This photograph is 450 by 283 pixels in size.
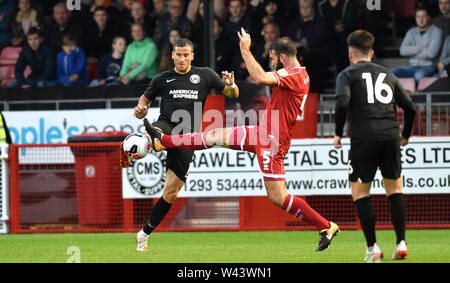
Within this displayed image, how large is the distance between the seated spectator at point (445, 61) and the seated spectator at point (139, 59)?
17.1 feet

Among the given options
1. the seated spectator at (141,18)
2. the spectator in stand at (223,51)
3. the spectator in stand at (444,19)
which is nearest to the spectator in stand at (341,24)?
the spectator in stand at (444,19)

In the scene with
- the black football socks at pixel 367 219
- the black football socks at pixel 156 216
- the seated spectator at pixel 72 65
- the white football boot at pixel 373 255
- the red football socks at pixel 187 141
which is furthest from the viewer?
the seated spectator at pixel 72 65

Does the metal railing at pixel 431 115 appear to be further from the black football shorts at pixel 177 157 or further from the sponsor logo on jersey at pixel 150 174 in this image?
the black football shorts at pixel 177 157

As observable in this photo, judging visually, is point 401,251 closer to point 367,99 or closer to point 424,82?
point 367,99

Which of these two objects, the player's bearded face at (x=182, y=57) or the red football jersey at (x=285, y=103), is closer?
Result: the red football jersey at (x=285, y=103)

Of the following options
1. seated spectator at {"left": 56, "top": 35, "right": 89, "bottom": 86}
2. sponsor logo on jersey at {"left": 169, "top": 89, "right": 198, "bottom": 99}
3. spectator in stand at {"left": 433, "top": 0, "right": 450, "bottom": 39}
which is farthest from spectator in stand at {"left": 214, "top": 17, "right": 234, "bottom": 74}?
sponsor logo on jersey at {"left": 169, "top": 89, "right": 198, "bottom": 99}

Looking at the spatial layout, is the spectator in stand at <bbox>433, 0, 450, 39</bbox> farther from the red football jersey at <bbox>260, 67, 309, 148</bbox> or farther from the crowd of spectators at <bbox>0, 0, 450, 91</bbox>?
the red football jersey at <bbox>260, 67, 309, 148</bbox>

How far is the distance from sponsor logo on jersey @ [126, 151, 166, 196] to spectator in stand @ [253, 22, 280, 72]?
4037 millimetres

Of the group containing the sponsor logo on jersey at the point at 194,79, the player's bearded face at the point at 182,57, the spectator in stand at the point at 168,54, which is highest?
the spectator in stand at the point at 168,54

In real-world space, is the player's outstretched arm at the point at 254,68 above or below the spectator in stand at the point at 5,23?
below

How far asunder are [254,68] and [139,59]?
29.7 ft

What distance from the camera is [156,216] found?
10242mm

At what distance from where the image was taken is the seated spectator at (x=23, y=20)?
19.5 m

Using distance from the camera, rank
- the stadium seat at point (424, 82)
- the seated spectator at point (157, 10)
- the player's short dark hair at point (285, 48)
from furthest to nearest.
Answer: the seated spectator at point (157, 10) → the stadium seat at point (424, 82) → the player's short dark hair at point (285, 48)
